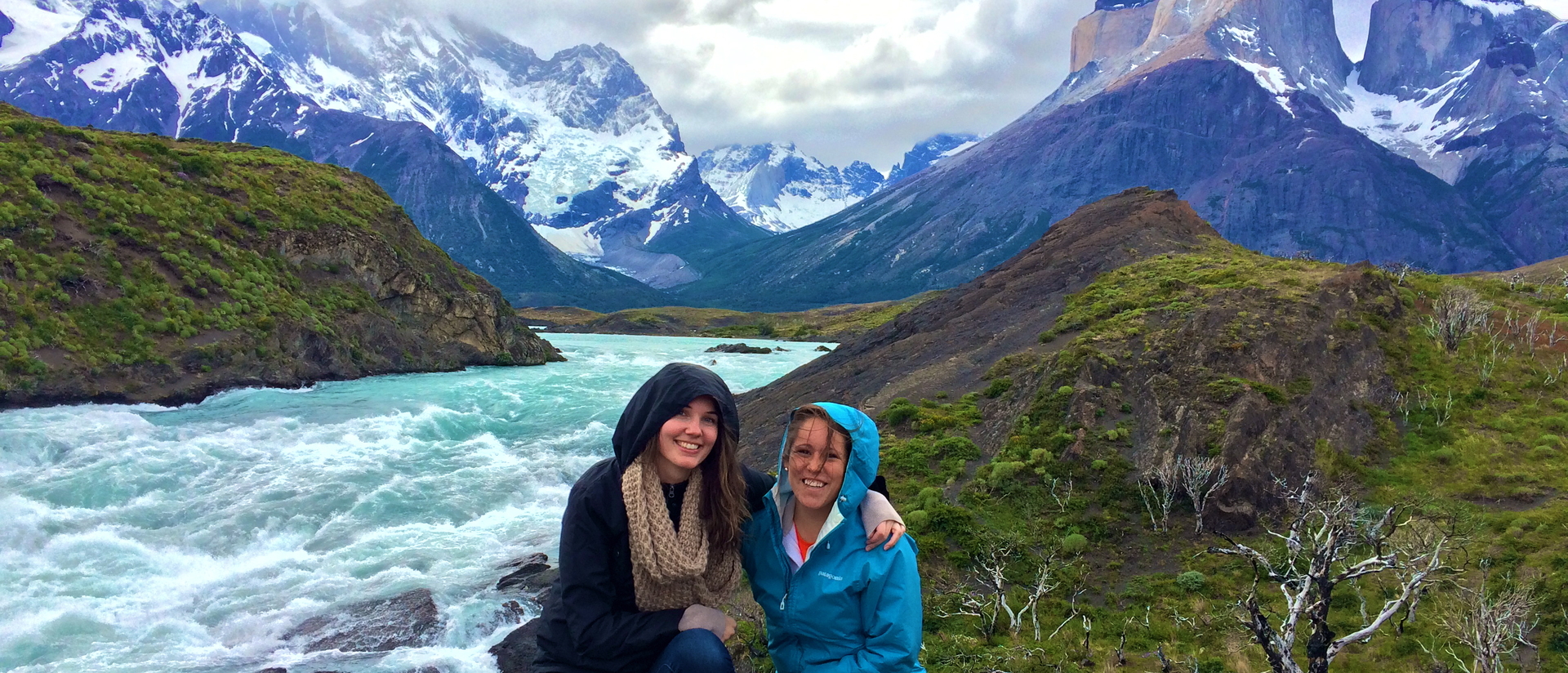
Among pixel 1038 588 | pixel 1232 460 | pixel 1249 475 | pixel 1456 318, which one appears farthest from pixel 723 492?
pixel 1456 318

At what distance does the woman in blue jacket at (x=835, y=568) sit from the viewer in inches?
218

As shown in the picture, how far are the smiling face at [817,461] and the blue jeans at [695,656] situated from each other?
1187 mm

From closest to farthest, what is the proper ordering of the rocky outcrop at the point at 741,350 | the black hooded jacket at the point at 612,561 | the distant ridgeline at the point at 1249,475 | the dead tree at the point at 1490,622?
the black hooded jacket at the point at 612,561
the dead tree at the point at 1490,622
the distant ridgeline at the point at 1249,475
the rocky outcrop at the point at 741,350

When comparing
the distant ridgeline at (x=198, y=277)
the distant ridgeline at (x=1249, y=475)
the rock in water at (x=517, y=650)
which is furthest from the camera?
the distant ridgeline at (x=198, y=277)

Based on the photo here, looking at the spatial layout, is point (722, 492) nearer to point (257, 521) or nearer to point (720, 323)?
point (257, 521)

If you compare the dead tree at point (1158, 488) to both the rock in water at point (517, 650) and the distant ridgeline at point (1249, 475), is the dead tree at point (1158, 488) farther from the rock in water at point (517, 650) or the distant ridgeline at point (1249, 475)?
the rock in water at point (517, 650)

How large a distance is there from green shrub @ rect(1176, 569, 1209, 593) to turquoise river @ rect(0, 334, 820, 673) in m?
13.6

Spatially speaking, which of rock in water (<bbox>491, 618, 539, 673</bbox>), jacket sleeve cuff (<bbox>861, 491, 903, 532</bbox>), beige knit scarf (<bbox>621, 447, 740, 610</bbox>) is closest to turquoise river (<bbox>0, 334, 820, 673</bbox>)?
rock in water (<bbox>491, 618, 539, 673</bbox>)

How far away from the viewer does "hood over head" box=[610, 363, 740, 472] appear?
5195 millimetres

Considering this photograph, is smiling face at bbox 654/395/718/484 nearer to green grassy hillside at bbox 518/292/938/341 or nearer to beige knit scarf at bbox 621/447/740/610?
beige knit scarf at bbox 621/447/740/610

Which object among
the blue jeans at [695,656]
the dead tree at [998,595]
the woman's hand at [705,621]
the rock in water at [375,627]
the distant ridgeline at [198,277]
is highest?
the distant ridgeline at [198,277]

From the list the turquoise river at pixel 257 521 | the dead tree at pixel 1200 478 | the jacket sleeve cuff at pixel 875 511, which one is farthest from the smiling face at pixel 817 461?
the dead tree at pixel 1200 478

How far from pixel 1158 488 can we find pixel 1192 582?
12.2 feet

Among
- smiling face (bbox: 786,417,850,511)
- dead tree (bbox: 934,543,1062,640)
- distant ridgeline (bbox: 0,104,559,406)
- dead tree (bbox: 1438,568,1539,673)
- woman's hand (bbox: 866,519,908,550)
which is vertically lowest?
dead tree (bbox: 934,543,1062,640)
